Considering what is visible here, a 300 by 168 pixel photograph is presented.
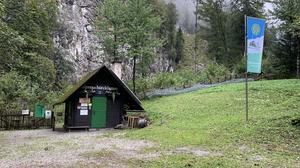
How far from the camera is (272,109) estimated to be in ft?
53.4

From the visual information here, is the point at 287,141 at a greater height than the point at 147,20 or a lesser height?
lesser

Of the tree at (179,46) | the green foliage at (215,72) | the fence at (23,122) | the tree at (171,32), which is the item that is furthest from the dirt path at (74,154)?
the tree at (179,46)

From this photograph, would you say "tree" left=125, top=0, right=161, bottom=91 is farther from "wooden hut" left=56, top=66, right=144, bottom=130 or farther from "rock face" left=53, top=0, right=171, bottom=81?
"rock face" left=53, top=0, right=171, bottom=81

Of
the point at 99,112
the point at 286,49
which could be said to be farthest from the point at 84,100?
the point at 286,49

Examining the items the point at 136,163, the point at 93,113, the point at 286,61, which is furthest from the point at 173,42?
the point at 136,163

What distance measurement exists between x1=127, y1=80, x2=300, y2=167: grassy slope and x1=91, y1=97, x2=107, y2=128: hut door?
312cm

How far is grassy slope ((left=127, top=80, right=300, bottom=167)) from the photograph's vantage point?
28.5 ft

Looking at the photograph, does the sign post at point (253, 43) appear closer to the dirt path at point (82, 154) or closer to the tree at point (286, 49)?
the dirt path at point (82, 154)

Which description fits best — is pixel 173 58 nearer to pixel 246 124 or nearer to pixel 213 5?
pixel 213 5

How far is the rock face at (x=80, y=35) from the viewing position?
49.8 metres

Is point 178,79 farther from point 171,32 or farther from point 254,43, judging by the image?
point 171,32

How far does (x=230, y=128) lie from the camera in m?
13.5

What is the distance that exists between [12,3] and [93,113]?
24.7 feet

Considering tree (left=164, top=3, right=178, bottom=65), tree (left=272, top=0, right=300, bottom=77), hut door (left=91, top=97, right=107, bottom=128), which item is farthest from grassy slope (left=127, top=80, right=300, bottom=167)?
tree (left=164, top=3, right=178, bottom=65)
